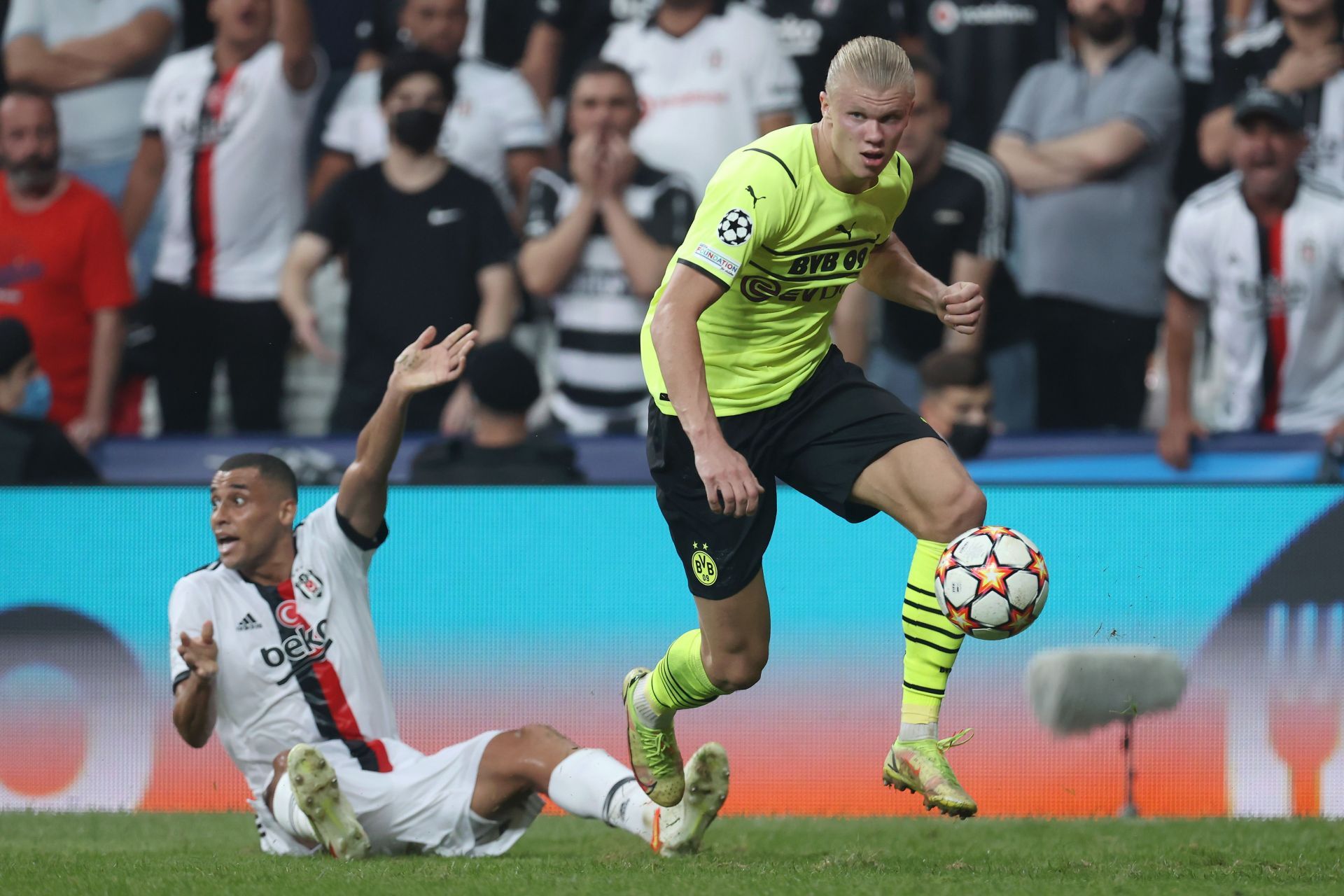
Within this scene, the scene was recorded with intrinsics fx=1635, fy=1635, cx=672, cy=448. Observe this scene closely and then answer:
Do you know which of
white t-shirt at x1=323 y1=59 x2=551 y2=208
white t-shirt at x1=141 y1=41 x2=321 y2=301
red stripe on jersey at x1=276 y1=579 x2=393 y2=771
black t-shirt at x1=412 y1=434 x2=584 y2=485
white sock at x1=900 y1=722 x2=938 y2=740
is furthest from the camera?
white t-shirt at x1=141 y1=41 x2=321 y2=301

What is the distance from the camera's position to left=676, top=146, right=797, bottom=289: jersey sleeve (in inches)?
178

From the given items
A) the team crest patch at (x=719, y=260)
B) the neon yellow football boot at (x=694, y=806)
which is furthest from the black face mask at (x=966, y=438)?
the team crest patch at (x=719, y=260)

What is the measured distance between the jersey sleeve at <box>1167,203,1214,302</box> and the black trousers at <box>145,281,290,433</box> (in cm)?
494

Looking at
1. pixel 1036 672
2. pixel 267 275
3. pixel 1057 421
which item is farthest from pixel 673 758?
pixel 267 275

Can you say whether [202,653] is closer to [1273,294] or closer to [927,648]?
[927,648]

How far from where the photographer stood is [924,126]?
8664 millimetres

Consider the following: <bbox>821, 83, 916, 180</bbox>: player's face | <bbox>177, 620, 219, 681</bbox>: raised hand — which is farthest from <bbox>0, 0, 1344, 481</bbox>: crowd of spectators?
<bbox>821, 83, 916, 180</bbox>: player's face

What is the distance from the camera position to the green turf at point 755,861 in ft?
14.6

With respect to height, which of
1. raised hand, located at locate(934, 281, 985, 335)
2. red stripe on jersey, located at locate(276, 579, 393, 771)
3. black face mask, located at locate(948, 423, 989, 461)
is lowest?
red stripe on jersey, located at locate(276, 579, 393, 771)

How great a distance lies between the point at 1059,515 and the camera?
22.1ft

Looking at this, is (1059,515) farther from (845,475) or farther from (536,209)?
(536,209)

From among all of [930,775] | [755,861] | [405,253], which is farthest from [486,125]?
[930,775]

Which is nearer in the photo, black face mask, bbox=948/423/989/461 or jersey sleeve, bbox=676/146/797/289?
jersey sleeve, bbox=676/146/797/289

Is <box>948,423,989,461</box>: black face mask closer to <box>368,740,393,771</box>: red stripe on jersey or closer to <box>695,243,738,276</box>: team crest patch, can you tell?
<box>368,740,393,771</box>: red stripe on jersey
